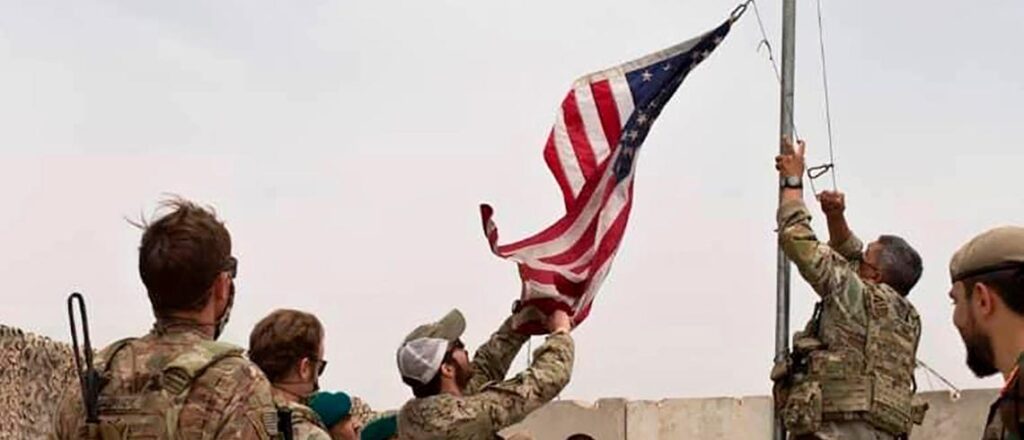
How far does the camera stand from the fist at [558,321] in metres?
5.31

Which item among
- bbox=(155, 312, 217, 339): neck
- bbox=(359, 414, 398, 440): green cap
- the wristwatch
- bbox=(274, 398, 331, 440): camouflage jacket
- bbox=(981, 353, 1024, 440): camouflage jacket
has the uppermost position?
the wristwatch

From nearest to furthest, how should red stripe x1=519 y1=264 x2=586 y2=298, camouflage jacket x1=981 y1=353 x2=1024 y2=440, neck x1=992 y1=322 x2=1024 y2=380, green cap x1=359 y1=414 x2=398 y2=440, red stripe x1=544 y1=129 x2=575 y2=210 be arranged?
camouflage jacket x1=981 y1=353 x2=1024 y2=440 < neck x1=992 y1=322 x2=1024 y2=380 < green cap x1=359 y1=414 x2=398 y2=440 < red stripe x1=519 y1=264 x2=586 y2=298 < red stripe x1=544 y1=129 x2=575 y2=210

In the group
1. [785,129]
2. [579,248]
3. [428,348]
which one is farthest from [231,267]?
[785,129]

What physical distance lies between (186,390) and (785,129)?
4106mm

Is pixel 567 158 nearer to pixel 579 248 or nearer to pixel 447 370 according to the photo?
pixel 579 248

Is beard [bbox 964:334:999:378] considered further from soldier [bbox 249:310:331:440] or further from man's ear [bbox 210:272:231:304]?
soldier [bbox 249:310:331:440]

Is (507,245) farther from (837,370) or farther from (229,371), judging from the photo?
(229,371)

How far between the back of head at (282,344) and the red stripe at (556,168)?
2154 millimetres

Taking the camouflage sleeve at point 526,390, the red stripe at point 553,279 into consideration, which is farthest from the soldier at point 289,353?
the red stripe at point 553,279

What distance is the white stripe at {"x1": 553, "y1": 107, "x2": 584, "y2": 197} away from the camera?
6.48 m

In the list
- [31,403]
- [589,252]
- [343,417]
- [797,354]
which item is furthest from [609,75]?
[31,403]

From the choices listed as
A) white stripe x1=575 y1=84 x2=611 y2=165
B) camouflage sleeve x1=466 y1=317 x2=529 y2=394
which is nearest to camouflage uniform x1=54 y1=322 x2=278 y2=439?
camouflage sleeve x1=466 y1=317 x2=529 y2=394

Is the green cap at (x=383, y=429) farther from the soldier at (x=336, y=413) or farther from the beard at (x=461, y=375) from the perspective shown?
the beard at (x=461, y=375)

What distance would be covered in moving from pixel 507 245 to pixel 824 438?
1409mm
